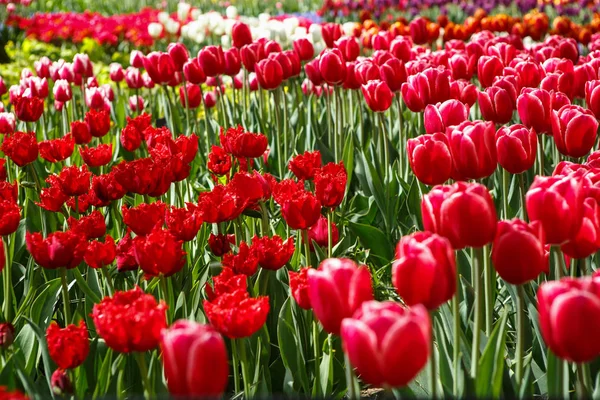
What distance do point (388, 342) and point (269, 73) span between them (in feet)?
8.80

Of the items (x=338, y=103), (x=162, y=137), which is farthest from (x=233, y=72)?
(x=162, y=137)

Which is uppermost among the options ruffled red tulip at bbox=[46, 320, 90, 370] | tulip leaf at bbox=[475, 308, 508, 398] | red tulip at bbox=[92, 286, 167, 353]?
red tulip at bbox=[92, 286, 167, 353]

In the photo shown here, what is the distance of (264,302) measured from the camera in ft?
4.86

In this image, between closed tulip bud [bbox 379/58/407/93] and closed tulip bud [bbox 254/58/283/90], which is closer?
closed tulip bud [bbox 379/58/407/93]

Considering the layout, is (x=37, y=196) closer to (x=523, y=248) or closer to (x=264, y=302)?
(x=264, y=302)

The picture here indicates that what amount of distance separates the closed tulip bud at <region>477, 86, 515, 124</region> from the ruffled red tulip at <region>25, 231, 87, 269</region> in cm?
153

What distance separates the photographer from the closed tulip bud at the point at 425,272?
47.9 inches

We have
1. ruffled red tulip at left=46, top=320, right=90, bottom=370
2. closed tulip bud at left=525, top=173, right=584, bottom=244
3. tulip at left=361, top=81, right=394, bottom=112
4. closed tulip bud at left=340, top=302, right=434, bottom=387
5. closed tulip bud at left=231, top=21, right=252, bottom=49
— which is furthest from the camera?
closed tulip bud at left=231, top=21, right=252, bottom=49

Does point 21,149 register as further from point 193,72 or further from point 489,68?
point 489,68

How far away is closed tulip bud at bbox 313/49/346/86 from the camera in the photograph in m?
3.40

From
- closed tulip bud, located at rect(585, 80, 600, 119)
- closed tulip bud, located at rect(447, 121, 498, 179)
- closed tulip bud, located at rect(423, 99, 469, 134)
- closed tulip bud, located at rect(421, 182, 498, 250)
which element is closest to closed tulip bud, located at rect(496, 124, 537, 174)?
closed tulip bud, located at rect(447, 121, 498, 179)

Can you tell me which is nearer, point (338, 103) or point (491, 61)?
point (491, 61)

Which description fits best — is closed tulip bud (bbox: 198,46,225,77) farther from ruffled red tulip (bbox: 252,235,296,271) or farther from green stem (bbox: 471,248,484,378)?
green stem (bbox: 471,248,484,378)

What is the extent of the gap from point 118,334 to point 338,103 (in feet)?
8.39
